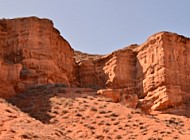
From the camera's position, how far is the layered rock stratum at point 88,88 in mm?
25625

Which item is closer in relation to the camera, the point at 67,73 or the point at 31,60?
the point at 31,60

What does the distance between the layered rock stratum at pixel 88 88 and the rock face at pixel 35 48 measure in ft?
0.30

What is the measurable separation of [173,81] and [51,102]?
19543 millimetres

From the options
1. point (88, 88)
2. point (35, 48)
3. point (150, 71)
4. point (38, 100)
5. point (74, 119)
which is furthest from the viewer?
point (150, 71)

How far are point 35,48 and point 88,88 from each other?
9.14 metres

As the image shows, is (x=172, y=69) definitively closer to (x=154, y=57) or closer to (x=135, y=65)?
(x=154, y=57)

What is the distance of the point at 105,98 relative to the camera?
105ft

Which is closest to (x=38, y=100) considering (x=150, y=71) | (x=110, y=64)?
(x=150, y=71)


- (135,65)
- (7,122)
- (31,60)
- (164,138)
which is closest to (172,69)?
(135,65)

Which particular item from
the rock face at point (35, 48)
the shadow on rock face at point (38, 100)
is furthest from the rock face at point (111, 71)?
the shadow on rock face at point (38, 100)

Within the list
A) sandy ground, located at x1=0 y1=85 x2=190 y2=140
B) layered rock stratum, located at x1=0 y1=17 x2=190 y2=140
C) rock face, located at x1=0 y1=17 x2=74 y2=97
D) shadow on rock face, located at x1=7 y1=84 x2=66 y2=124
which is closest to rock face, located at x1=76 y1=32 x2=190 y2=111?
layered rock stratum, located at x1=0 y1=17 x2=190 y2=140

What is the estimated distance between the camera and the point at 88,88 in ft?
122

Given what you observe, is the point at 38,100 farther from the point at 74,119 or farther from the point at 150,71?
the point at 150,71

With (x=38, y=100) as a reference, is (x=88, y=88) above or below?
above
